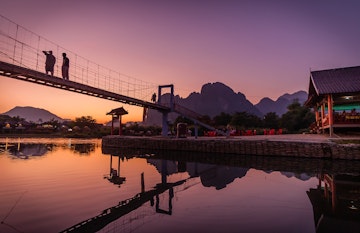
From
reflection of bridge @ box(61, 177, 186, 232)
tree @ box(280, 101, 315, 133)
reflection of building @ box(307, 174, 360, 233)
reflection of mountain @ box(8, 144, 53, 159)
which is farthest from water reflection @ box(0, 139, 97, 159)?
tree @ box(280, 101, 315, 133)

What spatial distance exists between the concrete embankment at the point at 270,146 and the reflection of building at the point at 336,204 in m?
6.62

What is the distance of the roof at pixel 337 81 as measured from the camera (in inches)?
859

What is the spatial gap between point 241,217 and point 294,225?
1.21 m

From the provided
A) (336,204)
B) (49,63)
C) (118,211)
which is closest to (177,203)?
(118,211)

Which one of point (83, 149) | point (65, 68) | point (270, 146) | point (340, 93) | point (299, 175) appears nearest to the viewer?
point (299, 175)

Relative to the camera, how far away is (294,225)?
18.3ft

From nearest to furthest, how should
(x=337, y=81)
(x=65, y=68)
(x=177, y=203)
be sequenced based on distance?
1. (x=177, y=203)
2. (x=65, y=68)
3. (x=337, y=81)

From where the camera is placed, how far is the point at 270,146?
20.0m

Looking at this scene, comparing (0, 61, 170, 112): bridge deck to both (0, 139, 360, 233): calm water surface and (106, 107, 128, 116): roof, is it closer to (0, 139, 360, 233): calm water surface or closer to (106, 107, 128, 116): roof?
(0, 139, 360, 233): calm water surface

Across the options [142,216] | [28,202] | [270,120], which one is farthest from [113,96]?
[270,120]

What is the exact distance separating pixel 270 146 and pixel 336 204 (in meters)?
13.0

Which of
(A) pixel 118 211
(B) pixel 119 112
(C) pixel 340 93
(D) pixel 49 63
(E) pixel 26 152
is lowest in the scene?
(A) pixel 118 211

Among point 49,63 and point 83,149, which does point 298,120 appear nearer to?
point 83,149

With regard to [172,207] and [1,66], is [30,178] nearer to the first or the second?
[1,66]
